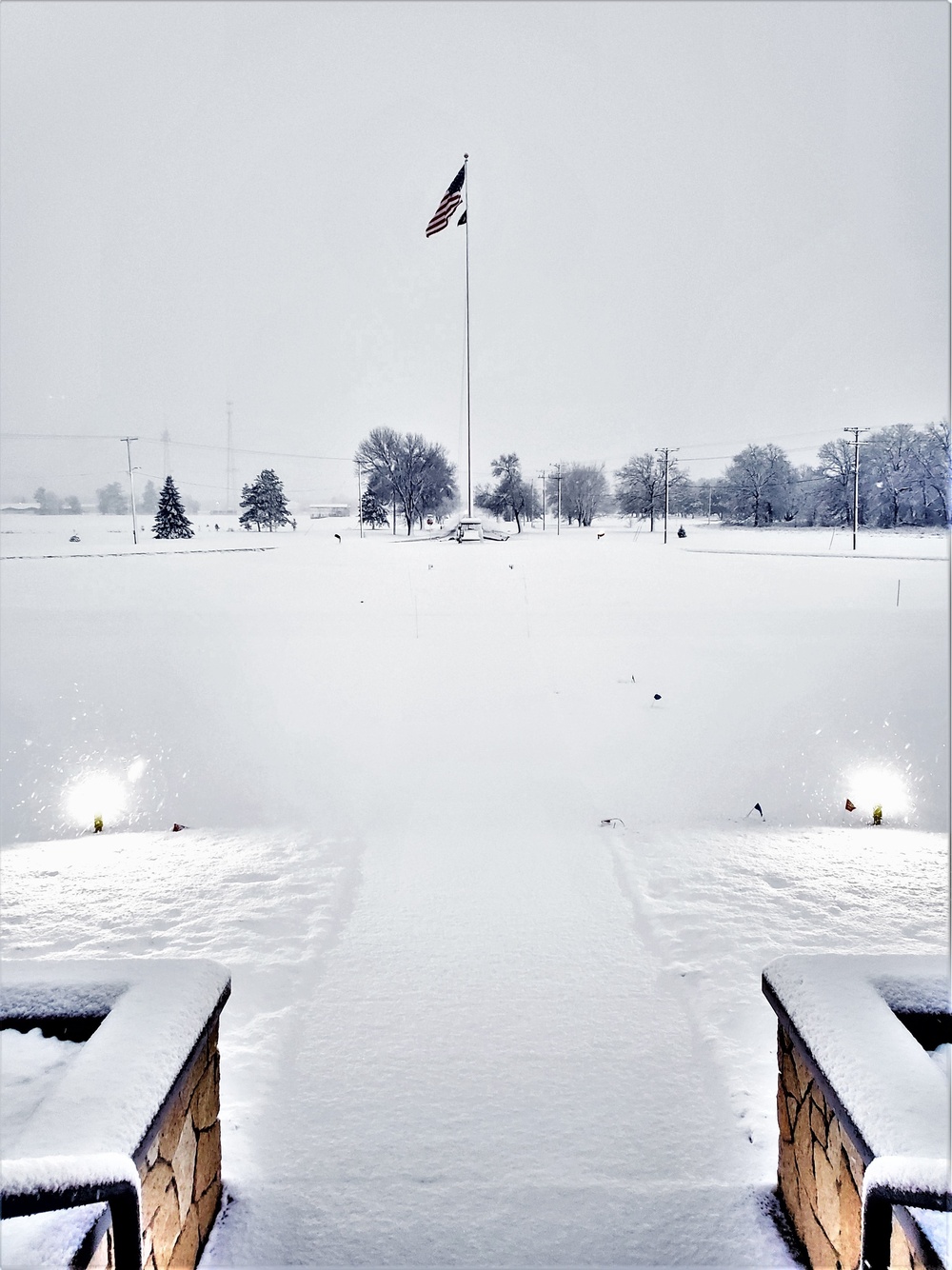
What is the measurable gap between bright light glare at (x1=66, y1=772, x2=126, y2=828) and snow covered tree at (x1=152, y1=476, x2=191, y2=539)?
1068 inches

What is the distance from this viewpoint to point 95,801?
6457 mm

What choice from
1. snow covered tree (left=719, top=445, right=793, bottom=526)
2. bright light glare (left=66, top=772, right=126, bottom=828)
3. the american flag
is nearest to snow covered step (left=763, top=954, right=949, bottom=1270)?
bright light glare (left=66, top=772, right=126, bottom=828)

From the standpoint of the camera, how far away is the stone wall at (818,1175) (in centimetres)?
171

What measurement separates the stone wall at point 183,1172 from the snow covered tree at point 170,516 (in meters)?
32.6

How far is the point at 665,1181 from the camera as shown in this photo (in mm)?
2326

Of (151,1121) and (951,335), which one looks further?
(951,335)

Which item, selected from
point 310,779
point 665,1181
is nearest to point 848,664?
point 310,779

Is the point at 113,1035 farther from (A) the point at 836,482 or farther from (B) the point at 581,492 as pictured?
(B) the point at 581,492

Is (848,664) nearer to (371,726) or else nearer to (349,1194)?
(371,726)

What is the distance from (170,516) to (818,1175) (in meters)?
34.6

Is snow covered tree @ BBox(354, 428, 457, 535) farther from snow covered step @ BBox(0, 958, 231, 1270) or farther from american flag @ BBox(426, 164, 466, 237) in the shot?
snow covered step @ BBox(0, 958, 231, 1270)

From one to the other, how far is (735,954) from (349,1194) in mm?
2262

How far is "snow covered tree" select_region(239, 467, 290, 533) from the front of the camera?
3866 cm

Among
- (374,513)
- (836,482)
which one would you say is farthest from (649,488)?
(374,513)
